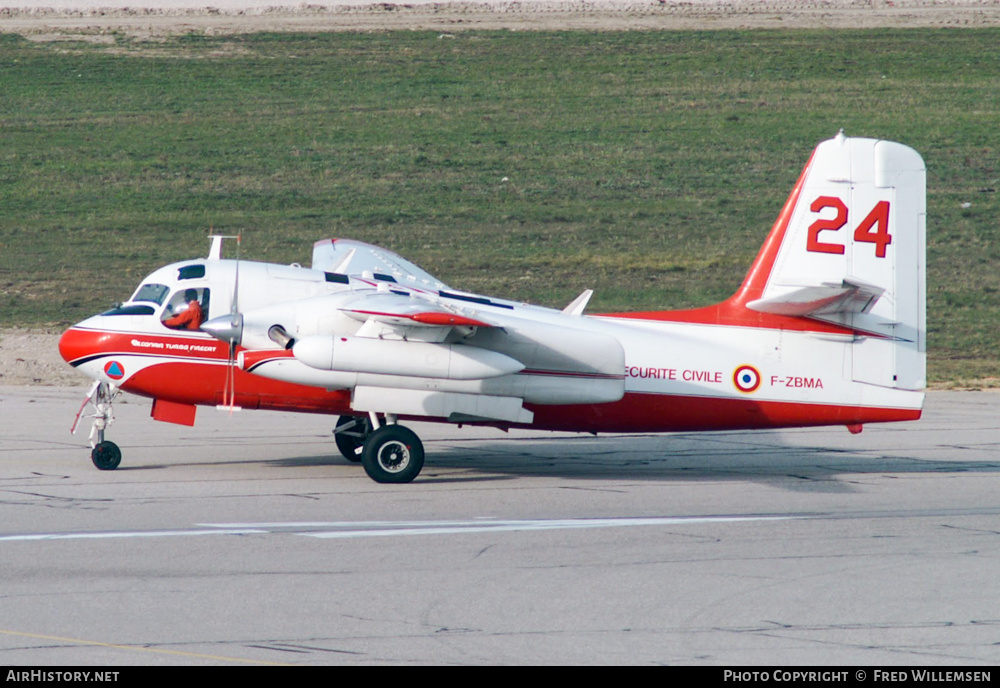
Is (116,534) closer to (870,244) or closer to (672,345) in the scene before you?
(672,345)

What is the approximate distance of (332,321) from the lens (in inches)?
626

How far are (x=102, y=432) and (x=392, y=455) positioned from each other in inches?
162

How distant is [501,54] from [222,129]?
46.9 ft

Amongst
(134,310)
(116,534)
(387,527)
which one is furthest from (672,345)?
(116,534)

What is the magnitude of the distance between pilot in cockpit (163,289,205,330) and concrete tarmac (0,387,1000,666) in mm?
2047

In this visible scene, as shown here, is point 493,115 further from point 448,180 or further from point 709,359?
point 709,359

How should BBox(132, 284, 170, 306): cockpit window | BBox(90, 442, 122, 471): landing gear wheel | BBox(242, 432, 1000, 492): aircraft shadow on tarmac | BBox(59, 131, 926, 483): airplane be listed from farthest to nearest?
BBox(242, 432, 1000, 492): aircraft shadow on tarmac
BBox(132, 284, 170, 306): cockpit window
BBox(90, 442, 122, 471): landing gear wheel
BBox(59, 131, 926, 483): airplane

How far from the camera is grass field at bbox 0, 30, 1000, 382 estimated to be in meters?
36.7

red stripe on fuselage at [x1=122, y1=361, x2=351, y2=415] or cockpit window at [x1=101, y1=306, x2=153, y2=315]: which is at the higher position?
cockpit window at [x1=101, y1=306, x2=153, y2=315]

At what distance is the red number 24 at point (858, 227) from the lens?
16.7 metres

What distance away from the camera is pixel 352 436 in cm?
1792

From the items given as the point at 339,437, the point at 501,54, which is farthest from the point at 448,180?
the point at 339,437

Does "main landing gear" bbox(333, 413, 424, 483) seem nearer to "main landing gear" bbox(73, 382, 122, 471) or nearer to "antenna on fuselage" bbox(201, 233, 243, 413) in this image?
"antenna on fuselage" bbox(201, 233, 243, 413)

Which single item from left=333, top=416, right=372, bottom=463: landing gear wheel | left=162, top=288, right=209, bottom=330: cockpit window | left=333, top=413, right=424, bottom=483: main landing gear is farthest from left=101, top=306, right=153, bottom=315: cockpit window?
left=333, top=413, right=424, bottom=483: main landing gear
